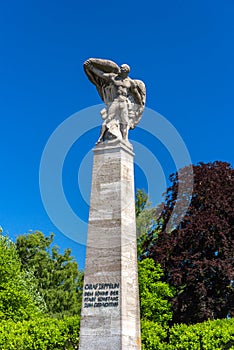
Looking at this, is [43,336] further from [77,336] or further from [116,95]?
[116,95]

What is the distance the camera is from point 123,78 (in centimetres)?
1541

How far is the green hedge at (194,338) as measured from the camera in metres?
20.0

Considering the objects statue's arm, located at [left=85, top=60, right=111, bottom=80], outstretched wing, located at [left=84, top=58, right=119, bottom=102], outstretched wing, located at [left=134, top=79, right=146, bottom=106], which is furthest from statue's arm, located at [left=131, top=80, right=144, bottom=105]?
statue's arm, located at [left=85, top=60, right=111, bottom=80]

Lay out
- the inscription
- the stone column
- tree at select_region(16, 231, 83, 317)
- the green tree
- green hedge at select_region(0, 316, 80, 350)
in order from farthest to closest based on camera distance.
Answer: tree at select_region(16, 231, 83, 317) < the green tree < green hedge at select_region(0, 316, 80, 350) < the inscription < the stone column

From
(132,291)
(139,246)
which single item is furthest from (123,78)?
(139,246)

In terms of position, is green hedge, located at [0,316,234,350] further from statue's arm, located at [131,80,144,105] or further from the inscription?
statue's arm, located at [131,80,144,105]

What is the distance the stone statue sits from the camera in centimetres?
1504

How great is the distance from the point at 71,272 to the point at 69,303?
124 inches

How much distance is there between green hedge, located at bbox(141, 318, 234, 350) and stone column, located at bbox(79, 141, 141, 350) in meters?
7.86

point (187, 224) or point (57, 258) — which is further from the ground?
point (57, 258)

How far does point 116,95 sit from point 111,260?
17.0 feet

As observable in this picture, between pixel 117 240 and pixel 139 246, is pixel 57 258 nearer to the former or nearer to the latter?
pixel 139 246

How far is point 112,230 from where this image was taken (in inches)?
526

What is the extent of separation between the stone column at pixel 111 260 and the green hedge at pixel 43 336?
853 cm
